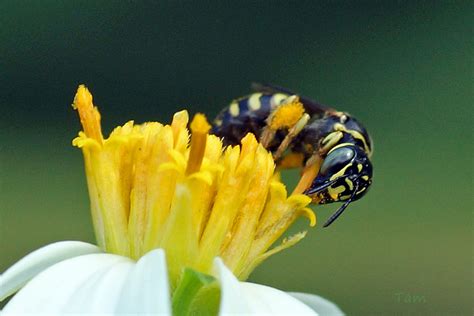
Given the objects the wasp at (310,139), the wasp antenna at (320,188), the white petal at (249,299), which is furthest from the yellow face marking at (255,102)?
the white petal at (249,299)

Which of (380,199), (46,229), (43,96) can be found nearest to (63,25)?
(43,96)

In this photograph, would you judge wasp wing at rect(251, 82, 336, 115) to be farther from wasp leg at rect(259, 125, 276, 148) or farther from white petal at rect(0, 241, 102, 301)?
white petal at rect(0, 241, 102, 301)

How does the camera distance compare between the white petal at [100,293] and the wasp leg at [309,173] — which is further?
the wasp leg at [309,173]

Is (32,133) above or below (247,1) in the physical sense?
below

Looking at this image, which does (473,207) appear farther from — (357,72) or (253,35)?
(253,35)

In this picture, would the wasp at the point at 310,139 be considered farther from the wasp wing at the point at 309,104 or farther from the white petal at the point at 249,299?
the white petal at the point at 249,299

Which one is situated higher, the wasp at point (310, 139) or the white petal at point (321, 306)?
the wasp at point (310, 139)

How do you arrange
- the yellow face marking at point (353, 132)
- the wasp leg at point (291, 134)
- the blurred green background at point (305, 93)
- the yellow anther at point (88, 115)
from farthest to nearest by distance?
the blurred green background at point (305, 93), the yellow face marking at point (353, 132), the wasp leg at point (291, 134), the yellow anther at point (88, 115)
